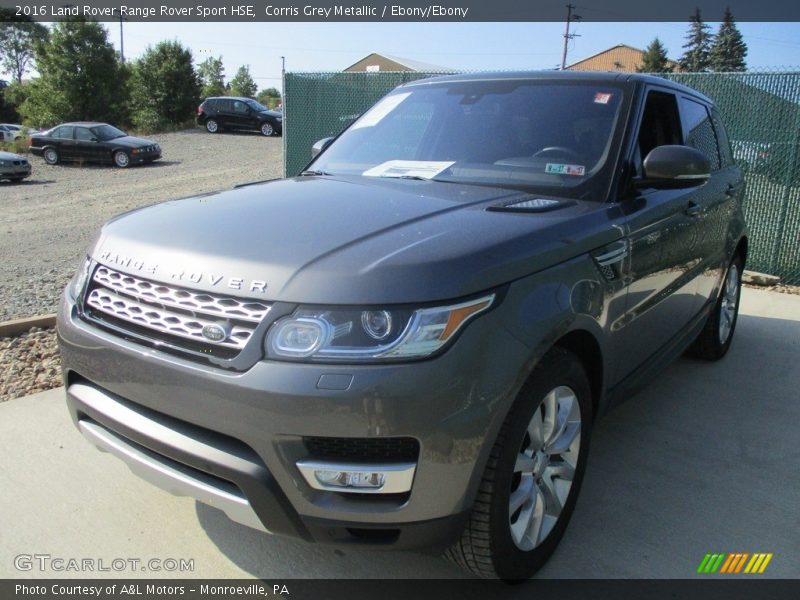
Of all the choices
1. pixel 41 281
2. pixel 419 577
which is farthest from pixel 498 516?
pixel 41 281

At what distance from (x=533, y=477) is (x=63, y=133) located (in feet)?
78.9

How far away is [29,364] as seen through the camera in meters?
4.54

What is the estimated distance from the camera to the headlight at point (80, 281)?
2.54 m

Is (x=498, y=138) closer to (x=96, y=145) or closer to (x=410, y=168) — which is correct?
(x=410, y=168)

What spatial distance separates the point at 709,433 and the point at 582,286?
189cm

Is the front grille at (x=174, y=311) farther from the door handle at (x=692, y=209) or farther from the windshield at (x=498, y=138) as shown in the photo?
the door handle at (x=692, y=209)

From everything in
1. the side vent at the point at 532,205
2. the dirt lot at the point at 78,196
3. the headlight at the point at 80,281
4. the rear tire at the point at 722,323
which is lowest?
the dirt lot at the point at 78,196

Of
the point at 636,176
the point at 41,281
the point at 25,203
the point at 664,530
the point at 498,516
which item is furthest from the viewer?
the point at 25,203

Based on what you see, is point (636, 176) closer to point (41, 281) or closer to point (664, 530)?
point (664, 530)

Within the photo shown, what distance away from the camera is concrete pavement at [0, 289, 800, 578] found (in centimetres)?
259

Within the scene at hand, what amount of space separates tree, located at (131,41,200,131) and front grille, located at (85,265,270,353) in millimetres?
35916

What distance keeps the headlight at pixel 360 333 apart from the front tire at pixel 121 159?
22.3 meters

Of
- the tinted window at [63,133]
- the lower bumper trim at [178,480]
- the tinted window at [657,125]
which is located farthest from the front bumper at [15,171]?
the tinted window at [657,125]

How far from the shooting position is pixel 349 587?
2451 mm
